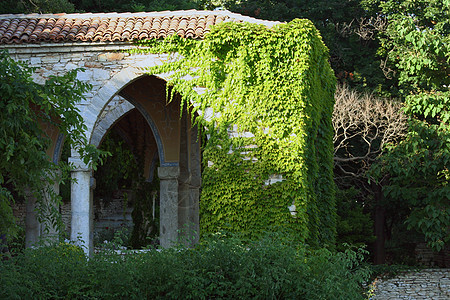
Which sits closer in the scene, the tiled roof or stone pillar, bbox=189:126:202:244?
the tiled roof

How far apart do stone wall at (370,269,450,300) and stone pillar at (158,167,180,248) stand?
4.98m

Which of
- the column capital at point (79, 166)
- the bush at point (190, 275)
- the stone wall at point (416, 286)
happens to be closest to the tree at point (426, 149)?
the stone wall at point (416, 286)

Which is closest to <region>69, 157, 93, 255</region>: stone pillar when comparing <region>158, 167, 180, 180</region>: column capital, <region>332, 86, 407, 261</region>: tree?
<region>158, 167, 180, 180</region>: column capital

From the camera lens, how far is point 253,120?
9281 millimetres

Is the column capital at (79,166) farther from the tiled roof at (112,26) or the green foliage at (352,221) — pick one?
the green foliage at (352,221)

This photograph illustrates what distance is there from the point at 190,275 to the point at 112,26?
18.0ft

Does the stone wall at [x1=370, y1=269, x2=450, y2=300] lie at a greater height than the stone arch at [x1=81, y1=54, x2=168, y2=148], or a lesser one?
lesser

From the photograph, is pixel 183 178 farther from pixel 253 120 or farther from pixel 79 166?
pixel 253 120

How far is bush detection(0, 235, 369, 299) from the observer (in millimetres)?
5812

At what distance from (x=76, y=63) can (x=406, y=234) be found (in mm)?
11221

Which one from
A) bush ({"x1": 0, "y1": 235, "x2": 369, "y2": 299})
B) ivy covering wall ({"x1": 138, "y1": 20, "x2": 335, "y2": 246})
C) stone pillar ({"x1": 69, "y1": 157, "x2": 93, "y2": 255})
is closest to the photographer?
bush ({"x1": 0, "y1": 235, "x2": 369, "y2": 299})

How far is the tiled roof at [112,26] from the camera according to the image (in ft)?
32.2

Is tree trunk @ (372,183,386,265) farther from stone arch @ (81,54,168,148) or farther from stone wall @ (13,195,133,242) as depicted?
stone arch @ (81,54,168,148)

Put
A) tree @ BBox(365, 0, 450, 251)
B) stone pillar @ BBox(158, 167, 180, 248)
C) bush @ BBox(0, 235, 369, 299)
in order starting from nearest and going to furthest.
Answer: bush @ BBox(0, 235, 369, 299), stone pillar @ BBox(158, 167, 180, 248), tree @ BBox(365, 0, 450, 251)
